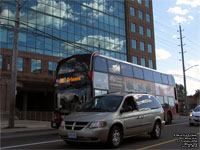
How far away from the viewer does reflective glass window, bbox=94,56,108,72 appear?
1362cm

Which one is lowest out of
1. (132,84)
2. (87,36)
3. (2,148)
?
(2,148)

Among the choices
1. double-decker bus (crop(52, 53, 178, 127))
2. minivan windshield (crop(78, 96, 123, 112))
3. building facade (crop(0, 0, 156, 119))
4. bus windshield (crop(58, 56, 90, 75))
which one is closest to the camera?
minivan windshield (crop(78, 96, 123, 112))

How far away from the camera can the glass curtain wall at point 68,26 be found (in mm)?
33531

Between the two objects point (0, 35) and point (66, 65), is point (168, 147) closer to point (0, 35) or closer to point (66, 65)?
point (66, 65)

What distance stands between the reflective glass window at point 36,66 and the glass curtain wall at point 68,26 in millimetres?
1443

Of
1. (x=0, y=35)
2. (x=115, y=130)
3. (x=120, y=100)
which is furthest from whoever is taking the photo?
(x=0, y=35)

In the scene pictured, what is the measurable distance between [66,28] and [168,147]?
108ft

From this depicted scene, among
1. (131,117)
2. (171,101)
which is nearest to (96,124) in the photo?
(131,117)

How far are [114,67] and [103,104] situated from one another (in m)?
7.04

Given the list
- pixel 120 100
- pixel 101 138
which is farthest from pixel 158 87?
pixel 101 138

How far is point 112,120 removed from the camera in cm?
743

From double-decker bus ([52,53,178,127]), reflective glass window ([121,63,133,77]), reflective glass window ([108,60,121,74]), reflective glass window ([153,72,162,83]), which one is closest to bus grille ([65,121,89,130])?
double-decker bus ([52,53,178,127])

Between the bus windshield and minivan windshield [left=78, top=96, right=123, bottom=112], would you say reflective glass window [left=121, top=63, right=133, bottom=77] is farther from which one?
minivan windshield [left=78, top=96, right=123, bottom=112]

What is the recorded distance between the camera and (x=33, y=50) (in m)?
34.5
